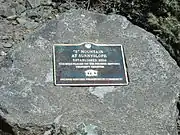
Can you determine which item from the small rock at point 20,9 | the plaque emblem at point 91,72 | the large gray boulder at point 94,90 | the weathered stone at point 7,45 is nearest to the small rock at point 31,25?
the small rock at point 20,9

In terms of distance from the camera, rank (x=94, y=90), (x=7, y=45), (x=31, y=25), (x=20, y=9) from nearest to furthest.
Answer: (x=94, y=90) → (x=7, y=45) → (x=31, y=25) → (x=20, y=9)

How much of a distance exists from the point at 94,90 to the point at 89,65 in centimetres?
20

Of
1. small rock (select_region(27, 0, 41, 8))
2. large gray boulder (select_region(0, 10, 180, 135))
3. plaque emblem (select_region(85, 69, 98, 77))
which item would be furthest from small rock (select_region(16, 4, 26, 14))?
plaque emblem (select_region(85, 69, 98, 77))

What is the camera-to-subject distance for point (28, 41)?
334cm

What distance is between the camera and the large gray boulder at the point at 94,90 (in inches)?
115

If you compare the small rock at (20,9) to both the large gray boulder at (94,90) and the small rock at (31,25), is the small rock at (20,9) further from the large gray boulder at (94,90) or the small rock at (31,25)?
the large gray boulder at (94,90)

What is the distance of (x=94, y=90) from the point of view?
3.09 m

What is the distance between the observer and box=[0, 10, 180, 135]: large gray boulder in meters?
2.92

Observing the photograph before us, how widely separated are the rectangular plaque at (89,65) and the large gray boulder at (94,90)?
0.05m

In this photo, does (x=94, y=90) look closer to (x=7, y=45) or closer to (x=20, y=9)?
(x=7, y=45)

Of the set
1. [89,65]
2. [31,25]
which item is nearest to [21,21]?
[31,25]

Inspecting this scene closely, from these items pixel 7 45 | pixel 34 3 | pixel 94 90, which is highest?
pixel 94 90

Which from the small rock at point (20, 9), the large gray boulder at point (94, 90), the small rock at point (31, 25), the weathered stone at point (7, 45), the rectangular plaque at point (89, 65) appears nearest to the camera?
the large gray boulder at point (94, 90)

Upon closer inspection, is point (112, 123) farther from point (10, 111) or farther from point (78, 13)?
point (78, 13)
